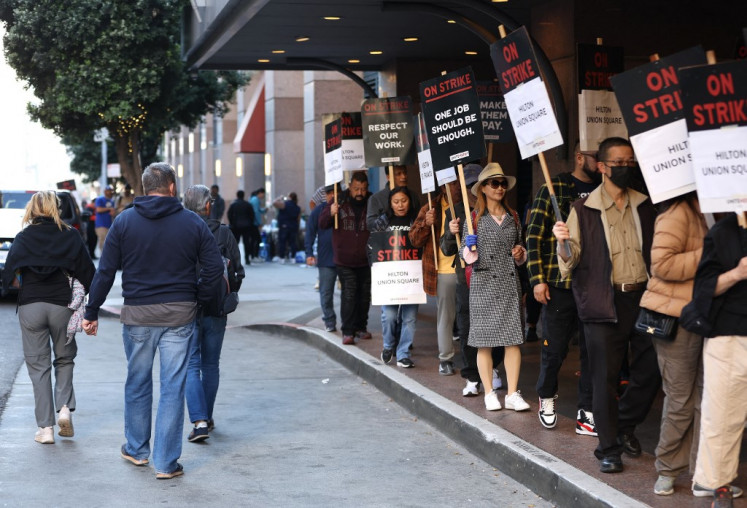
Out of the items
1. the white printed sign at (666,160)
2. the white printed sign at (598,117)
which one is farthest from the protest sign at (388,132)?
the white printed sign at (666,160)

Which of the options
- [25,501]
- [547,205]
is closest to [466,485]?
[547,205]

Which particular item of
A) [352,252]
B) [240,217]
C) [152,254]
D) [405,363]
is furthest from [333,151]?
[240,217]

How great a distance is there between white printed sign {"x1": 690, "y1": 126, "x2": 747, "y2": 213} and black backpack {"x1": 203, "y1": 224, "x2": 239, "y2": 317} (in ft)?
11.8

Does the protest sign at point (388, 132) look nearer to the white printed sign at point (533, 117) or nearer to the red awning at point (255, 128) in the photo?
the white printed sign at point (533, 117)

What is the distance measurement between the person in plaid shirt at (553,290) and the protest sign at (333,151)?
555 cm

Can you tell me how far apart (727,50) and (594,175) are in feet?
15.9

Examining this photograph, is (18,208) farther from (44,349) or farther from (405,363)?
(44,349)

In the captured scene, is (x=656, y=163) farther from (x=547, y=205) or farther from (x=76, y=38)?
(x=76, y=38)

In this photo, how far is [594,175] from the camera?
7.96 metres

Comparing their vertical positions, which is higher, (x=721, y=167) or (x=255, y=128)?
(x=255, y=128)

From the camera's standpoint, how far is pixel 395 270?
1098 centimetres

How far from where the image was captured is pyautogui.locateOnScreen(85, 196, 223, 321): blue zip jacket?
7.13 meters

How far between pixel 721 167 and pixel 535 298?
2.42 m

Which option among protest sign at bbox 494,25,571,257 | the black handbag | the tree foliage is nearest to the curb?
the black handbag
